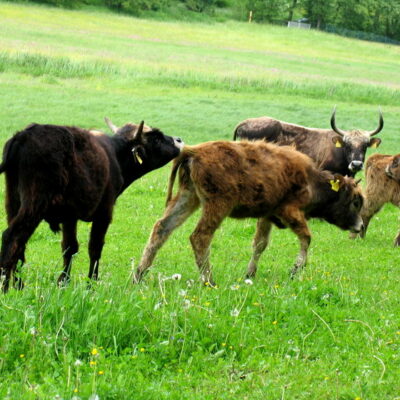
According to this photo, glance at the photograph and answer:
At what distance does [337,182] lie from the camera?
11.0 meters

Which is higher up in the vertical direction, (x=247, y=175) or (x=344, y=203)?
(x=247, y=175)

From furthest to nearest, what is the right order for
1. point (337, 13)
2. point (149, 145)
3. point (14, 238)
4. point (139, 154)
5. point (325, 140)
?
point (337, 13) → point (325, 140) → point (149, 145) → point (139, 154) → point (14, 238)

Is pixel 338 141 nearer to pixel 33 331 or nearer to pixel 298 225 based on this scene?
pixel 298 225

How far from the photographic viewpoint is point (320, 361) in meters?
6.43

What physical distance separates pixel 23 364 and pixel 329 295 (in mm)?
3735

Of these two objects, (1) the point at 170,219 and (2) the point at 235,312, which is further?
(1) the point at 170,219

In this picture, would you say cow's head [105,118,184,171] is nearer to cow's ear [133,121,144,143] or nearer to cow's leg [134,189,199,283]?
cow's ear [133,121,144,143]

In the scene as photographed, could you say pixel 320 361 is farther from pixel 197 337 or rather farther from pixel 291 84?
pixel 291 84

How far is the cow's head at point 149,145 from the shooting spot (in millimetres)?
10148

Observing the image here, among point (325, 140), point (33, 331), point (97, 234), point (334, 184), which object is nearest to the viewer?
point (33, 331)

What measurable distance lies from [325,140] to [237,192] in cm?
795

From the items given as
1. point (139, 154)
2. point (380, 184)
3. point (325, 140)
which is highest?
point (139, 154)

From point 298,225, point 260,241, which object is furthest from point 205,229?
point 298,225

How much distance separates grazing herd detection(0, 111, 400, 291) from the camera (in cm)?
790
